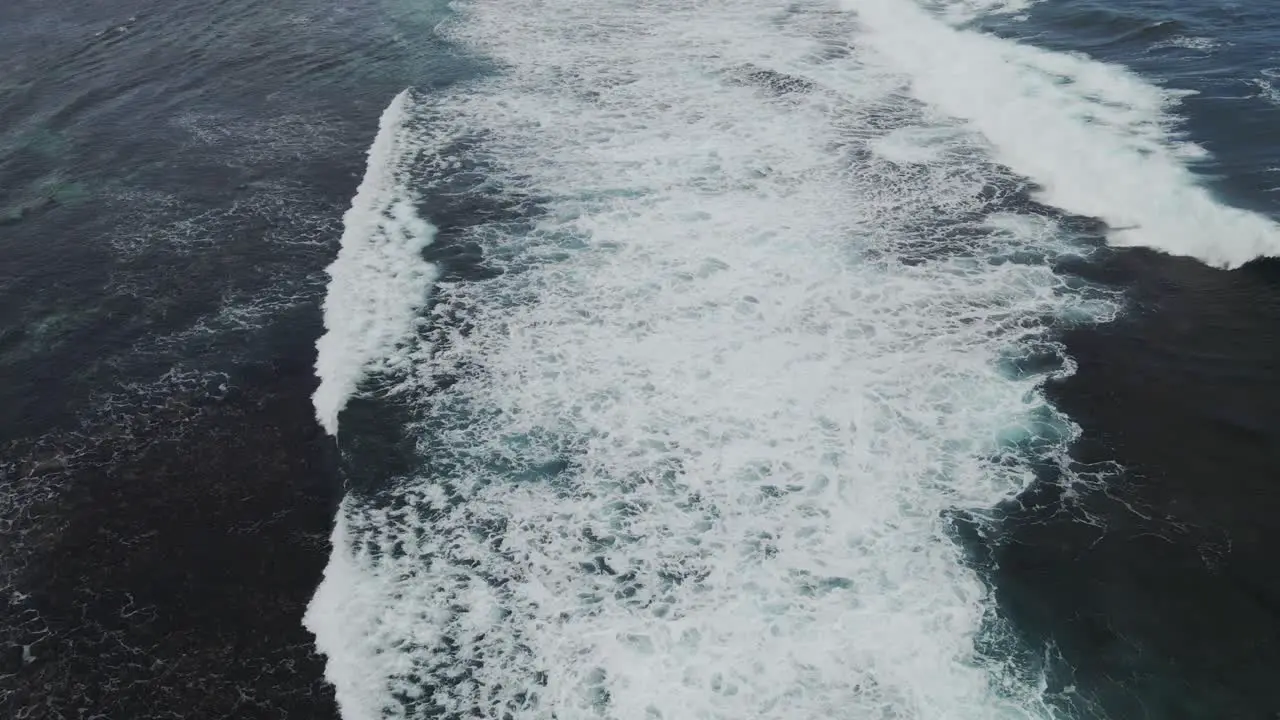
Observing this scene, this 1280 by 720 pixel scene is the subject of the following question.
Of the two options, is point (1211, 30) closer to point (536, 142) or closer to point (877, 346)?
point (877, 346)

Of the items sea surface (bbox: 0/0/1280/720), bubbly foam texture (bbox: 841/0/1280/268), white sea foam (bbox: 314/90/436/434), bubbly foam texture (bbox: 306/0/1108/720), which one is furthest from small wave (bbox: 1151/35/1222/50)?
white sea foam (bbox: 314/90/436/434)

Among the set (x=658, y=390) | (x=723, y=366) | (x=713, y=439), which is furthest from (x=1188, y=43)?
(x=713, y=439)

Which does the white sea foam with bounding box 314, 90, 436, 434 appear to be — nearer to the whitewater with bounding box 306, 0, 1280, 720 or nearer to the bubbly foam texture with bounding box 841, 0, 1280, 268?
the whitewater with bounding box 306, 0, 1280, 720

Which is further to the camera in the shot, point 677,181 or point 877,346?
point 677,181

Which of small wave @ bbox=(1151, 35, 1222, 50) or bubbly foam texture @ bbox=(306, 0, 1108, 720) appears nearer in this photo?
bubbly foam texture @ bbox=(306, 0, 1108, 720)

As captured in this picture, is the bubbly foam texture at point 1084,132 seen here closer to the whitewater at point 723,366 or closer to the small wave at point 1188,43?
the whitewater at point 723,366

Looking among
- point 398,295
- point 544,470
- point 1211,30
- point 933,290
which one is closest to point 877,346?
point 933,290

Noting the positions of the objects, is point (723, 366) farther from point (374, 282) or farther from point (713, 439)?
point (374, 282)
